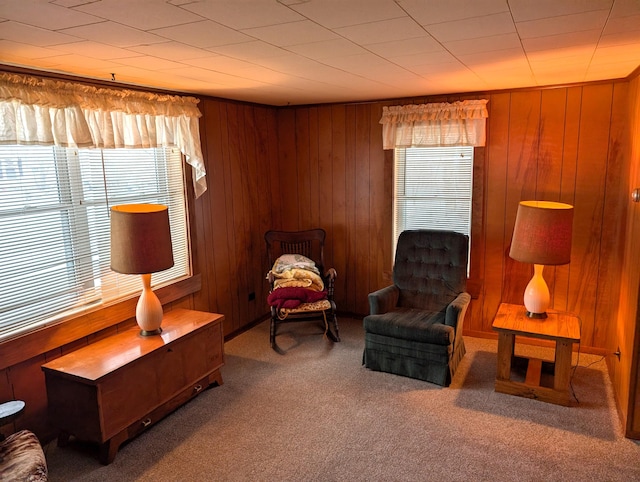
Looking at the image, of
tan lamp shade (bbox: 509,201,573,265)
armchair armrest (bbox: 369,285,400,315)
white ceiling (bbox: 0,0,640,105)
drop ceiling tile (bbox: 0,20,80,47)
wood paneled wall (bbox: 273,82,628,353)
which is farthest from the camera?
armchair armrest (bbox: 369,285,400,315)

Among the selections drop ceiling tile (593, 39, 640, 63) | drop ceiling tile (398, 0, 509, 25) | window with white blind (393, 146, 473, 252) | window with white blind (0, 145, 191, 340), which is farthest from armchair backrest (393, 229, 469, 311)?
drop ceiling tile (398, 0, 509, 25)

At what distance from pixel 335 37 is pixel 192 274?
249 centimetres

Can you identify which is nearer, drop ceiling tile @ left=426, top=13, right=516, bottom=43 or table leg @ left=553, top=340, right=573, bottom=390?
drop ceiling tile @ left=426, top=13, right=516, bottom=43

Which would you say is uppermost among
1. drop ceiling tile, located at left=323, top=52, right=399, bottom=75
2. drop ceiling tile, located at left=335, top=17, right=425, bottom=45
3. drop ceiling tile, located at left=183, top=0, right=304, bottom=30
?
drop ceiling tile, located at left=323, top=52, right=399, bottom=75

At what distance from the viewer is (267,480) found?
93.8 inches

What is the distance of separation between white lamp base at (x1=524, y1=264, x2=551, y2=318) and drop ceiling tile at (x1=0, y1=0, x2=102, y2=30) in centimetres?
309

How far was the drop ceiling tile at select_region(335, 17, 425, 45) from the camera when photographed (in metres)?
1.78

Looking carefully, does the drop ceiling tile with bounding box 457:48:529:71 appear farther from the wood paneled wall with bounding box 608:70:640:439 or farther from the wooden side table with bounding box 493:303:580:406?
the wooden side table with bounding box 493:303:580:406

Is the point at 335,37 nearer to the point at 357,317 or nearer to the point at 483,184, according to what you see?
the point at 483,184

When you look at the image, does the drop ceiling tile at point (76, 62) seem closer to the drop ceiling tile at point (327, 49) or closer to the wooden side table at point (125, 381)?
the drop ceiling tile at point (327, 49)

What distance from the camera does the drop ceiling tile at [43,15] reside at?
4.84 ft

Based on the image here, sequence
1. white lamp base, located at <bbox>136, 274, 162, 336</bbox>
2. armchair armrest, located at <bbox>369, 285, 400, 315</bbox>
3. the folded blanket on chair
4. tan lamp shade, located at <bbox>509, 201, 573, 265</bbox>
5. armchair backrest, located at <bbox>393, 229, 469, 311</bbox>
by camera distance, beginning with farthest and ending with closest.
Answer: the folded blanket on chair < armchair backrest, located at <bbox>393, 229, 469, 311</bbox> < armchair armrest, located at <bbox>369, 285, 400, 315</bbox> < tan lamp shade, located at <bbox>509, 201, 573, 265</bbox> < white lamp base, located at <bbox>136, 274, 162, 336</bbox>

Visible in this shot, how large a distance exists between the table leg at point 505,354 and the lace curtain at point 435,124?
5.35 ft

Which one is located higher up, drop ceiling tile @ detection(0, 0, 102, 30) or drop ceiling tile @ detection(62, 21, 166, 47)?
drop ceiling tile @ detection(62, 21, 166, 47)
